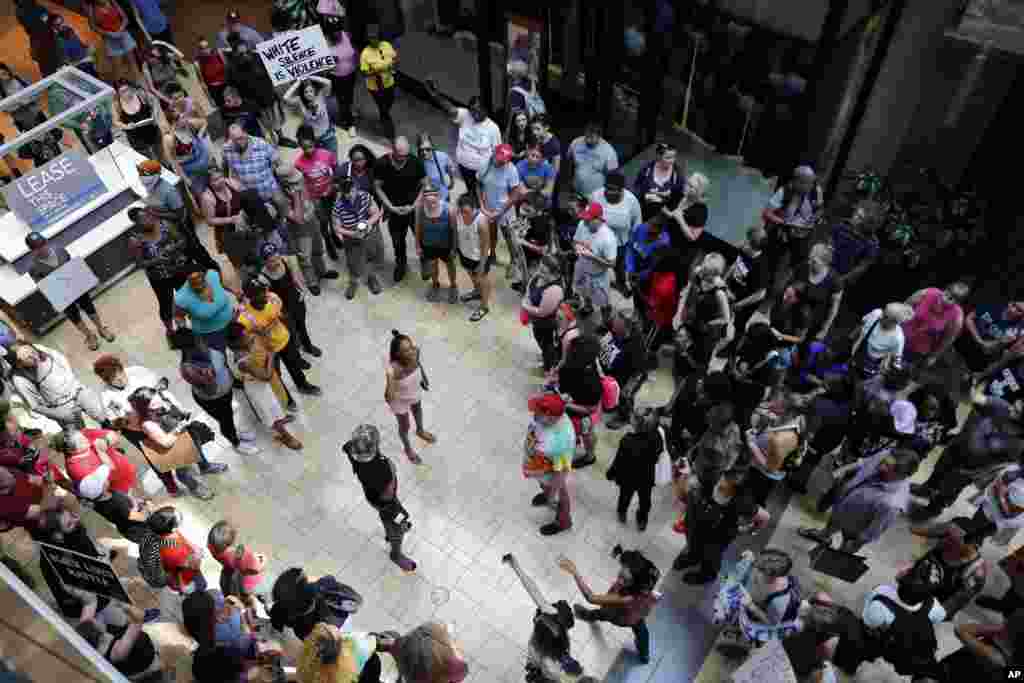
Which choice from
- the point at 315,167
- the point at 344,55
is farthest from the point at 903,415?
the point at 344,55

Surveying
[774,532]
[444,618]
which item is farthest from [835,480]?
[444,618]

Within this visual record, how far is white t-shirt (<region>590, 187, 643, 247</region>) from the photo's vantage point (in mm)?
7016

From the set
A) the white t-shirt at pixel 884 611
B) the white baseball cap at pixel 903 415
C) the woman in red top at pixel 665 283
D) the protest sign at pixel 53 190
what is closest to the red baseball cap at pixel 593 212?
the woman in red top at pixel 665 283

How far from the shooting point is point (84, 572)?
4398 millimetres

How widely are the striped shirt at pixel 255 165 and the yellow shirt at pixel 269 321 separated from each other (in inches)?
69.4

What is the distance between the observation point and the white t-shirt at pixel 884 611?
4621 millimetres

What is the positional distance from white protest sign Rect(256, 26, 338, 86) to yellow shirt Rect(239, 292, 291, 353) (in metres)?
3.41

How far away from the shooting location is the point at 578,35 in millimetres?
9672

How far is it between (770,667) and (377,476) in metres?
2.75

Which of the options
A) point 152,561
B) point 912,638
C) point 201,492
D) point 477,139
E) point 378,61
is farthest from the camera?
point 378,61

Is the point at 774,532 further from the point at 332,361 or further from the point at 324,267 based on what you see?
the point at 324,267

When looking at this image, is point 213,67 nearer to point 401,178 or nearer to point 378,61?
point 378,61

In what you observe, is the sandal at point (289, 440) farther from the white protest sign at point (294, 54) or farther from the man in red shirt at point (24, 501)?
the white protest sign at point (294, 54)

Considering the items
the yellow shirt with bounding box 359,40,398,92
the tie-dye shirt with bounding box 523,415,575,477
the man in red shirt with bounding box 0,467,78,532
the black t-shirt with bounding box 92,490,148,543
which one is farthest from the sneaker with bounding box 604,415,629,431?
the yellow shirt with bounding box 359,40,398,92
